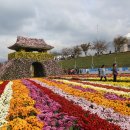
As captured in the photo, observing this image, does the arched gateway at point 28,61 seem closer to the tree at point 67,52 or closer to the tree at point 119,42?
the tree at point 119,42

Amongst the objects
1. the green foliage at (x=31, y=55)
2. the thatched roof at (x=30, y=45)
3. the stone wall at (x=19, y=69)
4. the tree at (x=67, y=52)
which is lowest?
the stone wall at (x=19, y=69)

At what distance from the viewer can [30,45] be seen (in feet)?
249

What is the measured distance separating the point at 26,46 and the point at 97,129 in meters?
66.0

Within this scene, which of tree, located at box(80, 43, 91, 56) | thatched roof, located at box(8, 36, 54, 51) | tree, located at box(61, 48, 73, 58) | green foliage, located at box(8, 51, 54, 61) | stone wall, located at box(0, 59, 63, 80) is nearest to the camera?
stone wall, located at box(0, 59, 63, 80)

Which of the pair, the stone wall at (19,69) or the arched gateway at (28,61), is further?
the arched gateway at (28,61)

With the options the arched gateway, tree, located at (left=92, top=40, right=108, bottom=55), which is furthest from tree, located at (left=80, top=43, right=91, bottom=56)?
the arched gateway

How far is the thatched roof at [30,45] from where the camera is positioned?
7494 centimetres

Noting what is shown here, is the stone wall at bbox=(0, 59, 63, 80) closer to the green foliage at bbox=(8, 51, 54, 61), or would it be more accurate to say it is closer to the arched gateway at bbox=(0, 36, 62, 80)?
the arched gateway at bbox=(0, 36, 62, 80)

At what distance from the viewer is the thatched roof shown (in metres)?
74.9

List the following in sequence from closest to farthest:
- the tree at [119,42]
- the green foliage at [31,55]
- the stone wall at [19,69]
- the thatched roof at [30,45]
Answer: the stone wall at [19,69] → the green foliage at [31,55] → the thatched roof at [30,45] → the tree at [119,42]

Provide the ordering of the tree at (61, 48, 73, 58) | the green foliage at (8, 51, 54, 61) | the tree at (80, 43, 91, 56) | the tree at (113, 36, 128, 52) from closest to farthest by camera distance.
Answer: the green foliage at (8, 51, 54, 61)
the tree at (113, 36, 128, 52)
the tree at (80, 43, 91, 56)
the tree at (61, 48, 73, 58)

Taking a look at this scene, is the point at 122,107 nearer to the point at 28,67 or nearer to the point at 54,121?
the point at 54,121

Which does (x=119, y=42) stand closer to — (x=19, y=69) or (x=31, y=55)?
(x=31, y=55)

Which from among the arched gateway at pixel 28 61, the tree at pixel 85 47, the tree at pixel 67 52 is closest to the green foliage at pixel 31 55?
the arched gateway at pixel 28 61
